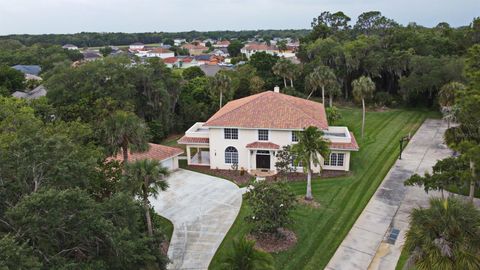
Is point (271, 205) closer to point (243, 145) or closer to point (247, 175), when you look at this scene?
point (247, 175)

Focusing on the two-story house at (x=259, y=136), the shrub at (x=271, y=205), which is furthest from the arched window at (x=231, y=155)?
the shrub at (x=271, y=205)

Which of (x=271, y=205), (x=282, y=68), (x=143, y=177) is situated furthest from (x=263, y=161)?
(x=282, y=68)

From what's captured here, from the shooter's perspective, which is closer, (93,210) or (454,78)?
(93,210)

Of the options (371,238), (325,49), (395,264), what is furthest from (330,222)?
(325,49)

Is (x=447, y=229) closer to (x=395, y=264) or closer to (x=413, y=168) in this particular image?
(x=395, y=264)

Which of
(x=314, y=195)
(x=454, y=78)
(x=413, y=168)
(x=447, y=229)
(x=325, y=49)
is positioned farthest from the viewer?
(x=325, y=49)

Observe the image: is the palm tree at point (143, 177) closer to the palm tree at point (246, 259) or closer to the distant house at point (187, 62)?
the palm tree at point (246, 259)
